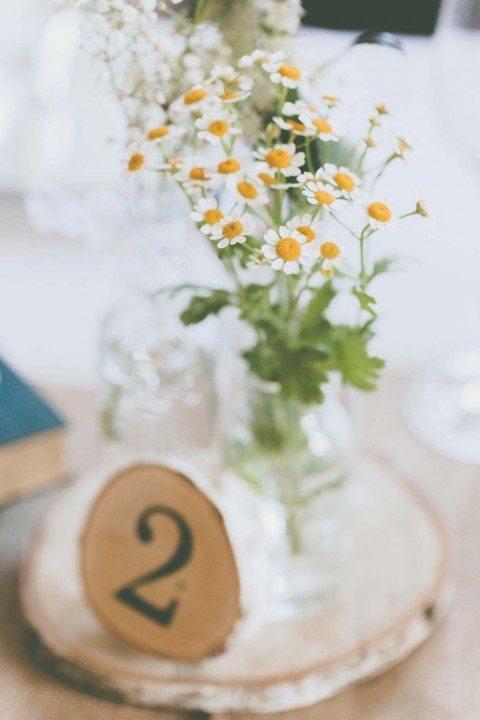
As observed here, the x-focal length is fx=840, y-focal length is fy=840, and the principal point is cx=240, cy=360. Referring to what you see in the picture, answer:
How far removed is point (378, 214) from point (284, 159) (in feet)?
0.19

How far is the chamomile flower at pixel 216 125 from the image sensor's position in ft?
1.24

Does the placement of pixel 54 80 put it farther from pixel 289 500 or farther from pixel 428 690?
pixel 428 690

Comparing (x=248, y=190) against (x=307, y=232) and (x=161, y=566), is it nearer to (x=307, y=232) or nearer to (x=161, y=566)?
(x=307, y=232)

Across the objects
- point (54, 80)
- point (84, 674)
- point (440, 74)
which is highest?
point (440, 74)

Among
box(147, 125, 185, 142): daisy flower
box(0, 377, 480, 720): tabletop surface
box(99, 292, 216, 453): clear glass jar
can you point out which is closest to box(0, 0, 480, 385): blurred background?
box(99, 292, 216, 453): clear glass jar

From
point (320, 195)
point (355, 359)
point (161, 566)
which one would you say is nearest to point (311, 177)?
point (320, 195)

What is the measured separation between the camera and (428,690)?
21.0 inches

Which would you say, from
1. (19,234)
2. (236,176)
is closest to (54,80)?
(19,234)

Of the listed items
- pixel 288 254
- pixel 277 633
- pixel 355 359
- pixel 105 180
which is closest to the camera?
pixel 288 254

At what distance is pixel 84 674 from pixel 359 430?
0.83ft

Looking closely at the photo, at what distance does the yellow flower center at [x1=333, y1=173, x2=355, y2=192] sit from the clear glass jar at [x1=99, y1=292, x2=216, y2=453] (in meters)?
0.31

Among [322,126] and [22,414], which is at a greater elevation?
[322,126]

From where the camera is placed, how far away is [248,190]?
1.27 feet

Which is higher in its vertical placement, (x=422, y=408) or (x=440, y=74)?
(x=440, y=74)
